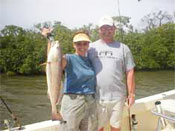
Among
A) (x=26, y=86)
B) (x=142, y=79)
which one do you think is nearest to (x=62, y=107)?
(x=26, y=86)

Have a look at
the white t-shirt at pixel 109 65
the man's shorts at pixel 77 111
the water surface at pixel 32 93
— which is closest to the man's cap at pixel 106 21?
the white t-shirt at pixel 109 65

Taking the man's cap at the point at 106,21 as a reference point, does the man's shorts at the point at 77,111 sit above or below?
below

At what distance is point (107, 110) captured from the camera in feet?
8.20

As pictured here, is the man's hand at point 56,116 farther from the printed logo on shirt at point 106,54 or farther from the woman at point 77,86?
the printed logo on shirt at point 106,54

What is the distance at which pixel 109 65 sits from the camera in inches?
94.2

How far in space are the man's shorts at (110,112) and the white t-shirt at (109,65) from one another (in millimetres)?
45

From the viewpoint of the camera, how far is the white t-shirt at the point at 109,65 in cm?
239

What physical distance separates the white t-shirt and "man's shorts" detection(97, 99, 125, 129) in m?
0.04

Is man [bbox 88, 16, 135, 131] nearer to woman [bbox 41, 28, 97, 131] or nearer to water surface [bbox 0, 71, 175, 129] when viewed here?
woman [bbox 41, 28, 97, 131]

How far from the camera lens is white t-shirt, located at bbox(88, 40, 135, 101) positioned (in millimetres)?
2389

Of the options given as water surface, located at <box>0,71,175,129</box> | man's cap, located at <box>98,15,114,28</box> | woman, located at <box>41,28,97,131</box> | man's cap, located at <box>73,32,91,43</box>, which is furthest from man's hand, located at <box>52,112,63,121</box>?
water surface, located at <box>0,71,175,129</box>

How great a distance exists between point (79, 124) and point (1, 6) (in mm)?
1808

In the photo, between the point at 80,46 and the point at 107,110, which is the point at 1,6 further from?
the point at 107,110

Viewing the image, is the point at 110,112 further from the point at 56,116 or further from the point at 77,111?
the point at 56,116
